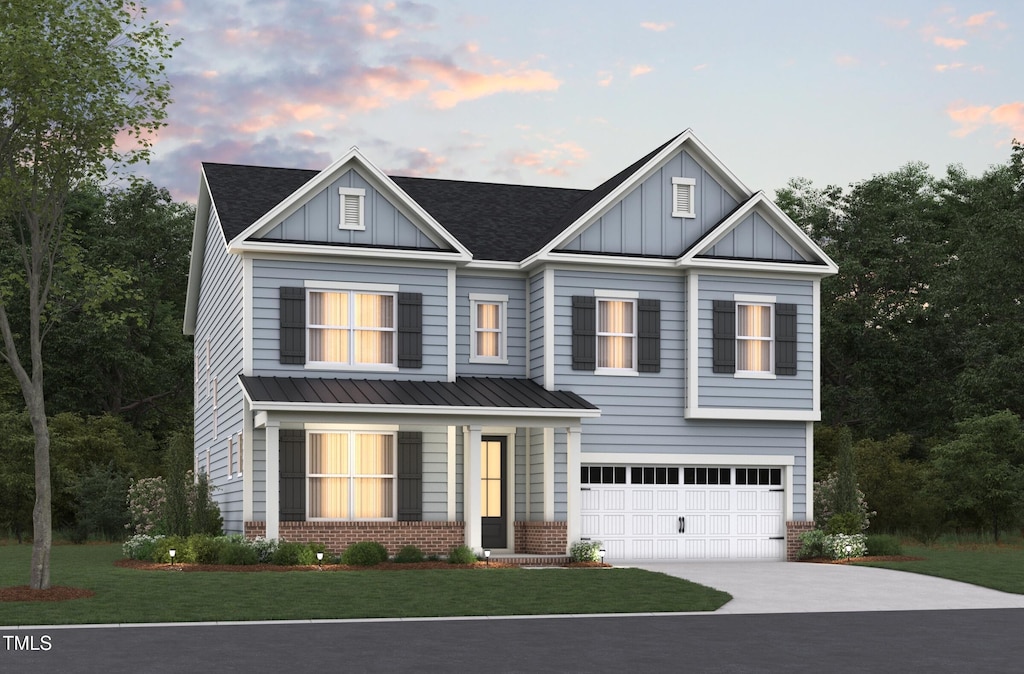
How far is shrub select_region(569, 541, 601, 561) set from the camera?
2769 centimetres

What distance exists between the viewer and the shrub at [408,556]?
84.7 ft

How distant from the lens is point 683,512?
30000mm

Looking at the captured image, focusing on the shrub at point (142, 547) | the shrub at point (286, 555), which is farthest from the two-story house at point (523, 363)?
the shrub at point (142, 547)

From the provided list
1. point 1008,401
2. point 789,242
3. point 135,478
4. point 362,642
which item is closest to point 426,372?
point 789,242

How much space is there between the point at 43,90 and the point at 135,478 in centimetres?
2758

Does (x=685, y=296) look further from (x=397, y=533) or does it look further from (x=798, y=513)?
(x=397, y=533)

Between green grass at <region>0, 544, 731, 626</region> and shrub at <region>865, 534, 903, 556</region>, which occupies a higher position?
green grass at <region>0, 544, 731, 626</region>

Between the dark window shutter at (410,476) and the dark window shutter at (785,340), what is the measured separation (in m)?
8.79

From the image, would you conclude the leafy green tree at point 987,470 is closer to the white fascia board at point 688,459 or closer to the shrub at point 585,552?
the white fascia board at point 688,459

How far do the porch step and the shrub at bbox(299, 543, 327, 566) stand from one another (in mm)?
3646

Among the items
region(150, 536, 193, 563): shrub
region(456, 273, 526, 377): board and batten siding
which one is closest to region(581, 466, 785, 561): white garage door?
region(456, 273, 526, 377): board and batten siding

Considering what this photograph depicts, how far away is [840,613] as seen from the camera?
A: 61.1 ft

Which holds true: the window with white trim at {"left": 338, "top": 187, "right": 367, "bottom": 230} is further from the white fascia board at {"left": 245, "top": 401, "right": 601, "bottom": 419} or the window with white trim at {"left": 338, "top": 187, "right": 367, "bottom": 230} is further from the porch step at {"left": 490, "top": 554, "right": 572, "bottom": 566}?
the porch step at {"left": 490, "top": 554, "right": 572, "bottom": 566}

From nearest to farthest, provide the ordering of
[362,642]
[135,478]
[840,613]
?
[362,642] → [840,613] → [135,478]
